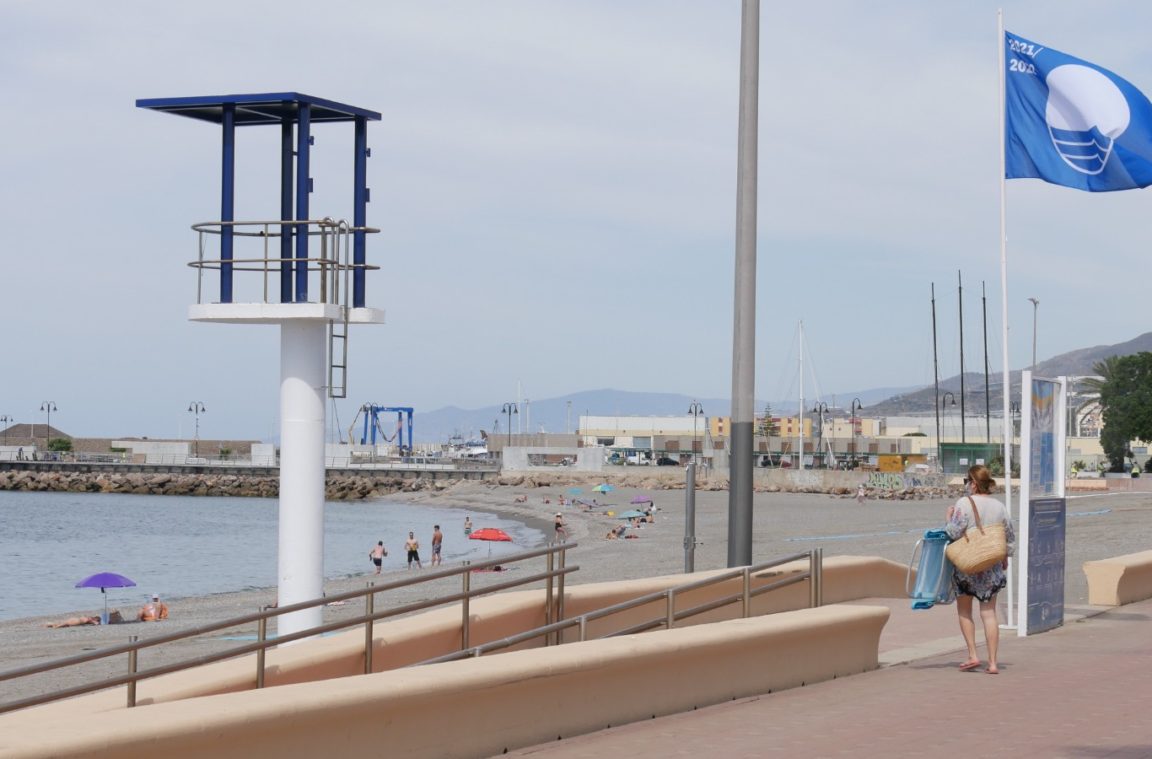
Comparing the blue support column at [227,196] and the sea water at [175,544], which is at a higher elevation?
the blue support column at [227,196]

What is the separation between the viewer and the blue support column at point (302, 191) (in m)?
13.3

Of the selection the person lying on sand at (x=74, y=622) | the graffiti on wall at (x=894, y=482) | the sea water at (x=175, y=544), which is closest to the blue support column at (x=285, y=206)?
the person lying on sand at (x=74, y=622)

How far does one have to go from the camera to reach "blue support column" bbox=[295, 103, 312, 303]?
43.6ft

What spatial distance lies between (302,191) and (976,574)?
6734mm

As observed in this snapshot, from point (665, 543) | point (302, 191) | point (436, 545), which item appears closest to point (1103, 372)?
point (665, 543)

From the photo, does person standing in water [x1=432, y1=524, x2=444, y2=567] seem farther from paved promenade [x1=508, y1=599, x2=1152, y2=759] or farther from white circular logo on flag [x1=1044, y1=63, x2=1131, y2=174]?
paved promenade [x1=508, y1=599, x2=1152, y2=759]

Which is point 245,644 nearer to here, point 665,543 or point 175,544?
point 665,543

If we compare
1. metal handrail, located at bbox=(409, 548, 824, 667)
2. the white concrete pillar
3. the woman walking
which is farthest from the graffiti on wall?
the woman walking

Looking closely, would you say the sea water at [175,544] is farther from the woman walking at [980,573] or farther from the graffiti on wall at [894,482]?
the woman walking at [980,573]

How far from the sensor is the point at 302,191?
13531 millimetres

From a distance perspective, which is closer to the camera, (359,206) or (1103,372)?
(359,206)

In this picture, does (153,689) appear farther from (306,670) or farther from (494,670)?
(494,670)

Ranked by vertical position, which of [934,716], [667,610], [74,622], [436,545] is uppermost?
[667,610]

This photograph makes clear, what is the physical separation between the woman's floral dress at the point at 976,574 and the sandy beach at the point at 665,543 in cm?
713
